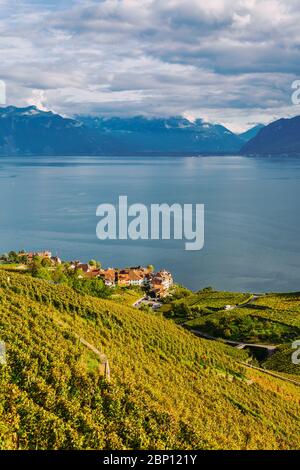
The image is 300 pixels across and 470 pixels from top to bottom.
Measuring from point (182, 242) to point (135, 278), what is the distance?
85.4ft

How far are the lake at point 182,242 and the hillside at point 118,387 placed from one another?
125 feet

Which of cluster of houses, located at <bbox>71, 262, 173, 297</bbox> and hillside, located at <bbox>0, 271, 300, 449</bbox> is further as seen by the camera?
cluster of houses, located at <bbox>71, 262, 173, 297</bbox>

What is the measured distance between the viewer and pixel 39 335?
19969mm

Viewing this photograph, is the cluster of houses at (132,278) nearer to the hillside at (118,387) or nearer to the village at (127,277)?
the village at (127,277)

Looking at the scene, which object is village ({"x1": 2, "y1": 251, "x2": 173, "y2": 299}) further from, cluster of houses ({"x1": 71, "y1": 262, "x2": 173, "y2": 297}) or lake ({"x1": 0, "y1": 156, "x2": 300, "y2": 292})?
lake ({"x1": 0, "y1": 156, "x2": 300, "y2": 292})

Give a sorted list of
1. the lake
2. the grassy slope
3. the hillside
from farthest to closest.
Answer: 1. the lake
2. the grassy slope
3. the hillside

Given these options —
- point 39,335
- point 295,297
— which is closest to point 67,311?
point 39,335

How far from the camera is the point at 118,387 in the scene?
57.7 feet

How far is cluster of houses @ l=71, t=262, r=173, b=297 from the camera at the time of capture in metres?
59.8

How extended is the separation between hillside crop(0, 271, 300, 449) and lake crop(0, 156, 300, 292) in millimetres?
38178

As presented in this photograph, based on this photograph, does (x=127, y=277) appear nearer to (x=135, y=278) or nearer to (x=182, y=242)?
(x=135, y=278)

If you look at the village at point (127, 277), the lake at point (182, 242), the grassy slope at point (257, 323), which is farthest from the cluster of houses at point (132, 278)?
the grassy slope at point (257, 323)

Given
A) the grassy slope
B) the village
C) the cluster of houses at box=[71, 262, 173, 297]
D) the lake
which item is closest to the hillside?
the grassy slope
